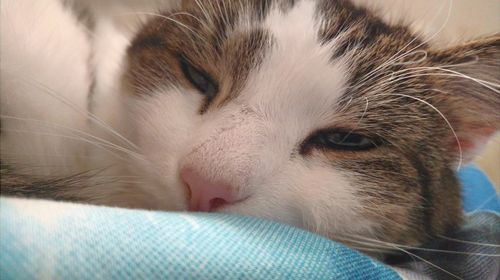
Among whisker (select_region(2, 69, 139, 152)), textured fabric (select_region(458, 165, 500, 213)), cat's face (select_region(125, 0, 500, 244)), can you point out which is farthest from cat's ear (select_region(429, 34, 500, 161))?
whisker (select_region(2, 69, 139, 152))

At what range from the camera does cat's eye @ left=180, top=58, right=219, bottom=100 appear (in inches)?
29.5

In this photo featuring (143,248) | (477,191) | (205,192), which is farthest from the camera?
(477,191)

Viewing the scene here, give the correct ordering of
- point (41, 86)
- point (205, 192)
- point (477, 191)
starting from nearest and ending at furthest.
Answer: point (205, 192)
point (41, 86)
point (477, 191)

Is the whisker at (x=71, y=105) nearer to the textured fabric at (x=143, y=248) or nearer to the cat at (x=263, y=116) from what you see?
the cat at (x=263, y=116)

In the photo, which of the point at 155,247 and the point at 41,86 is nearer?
the point at 155,247

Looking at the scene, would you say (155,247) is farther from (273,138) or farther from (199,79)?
(199,79)

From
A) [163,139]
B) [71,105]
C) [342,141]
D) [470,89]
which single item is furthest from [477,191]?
[71,105]

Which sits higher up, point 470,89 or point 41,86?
point 470,89

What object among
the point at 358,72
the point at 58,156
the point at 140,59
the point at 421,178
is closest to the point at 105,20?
the point at 140,59

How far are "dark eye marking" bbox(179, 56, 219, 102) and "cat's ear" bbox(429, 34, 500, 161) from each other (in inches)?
13.4

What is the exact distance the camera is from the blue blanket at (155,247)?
0.40 metres

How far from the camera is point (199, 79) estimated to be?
0.77m

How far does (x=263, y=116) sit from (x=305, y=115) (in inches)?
2.6

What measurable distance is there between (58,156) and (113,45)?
400 mm
